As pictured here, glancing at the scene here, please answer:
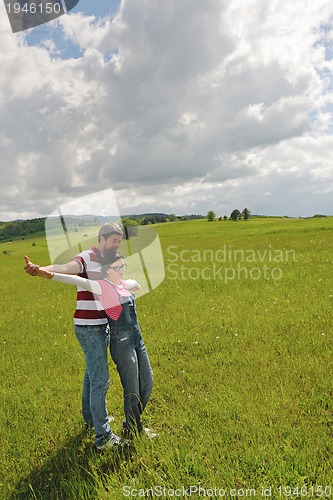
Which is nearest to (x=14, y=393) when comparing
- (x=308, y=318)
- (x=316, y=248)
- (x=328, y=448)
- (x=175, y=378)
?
(x=175, y=378)

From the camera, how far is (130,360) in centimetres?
429

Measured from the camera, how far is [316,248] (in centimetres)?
2069

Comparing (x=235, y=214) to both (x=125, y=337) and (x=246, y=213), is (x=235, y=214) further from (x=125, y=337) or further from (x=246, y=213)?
(x=125, y=337)

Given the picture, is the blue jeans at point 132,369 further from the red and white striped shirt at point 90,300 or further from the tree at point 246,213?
the tree at point 246,213

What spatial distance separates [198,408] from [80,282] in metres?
2.77

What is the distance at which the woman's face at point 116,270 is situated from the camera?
14.2 ft

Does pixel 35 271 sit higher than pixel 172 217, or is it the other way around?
pixel 172 217

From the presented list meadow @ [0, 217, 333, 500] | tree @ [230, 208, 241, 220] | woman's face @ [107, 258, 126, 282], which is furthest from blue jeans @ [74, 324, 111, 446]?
tree @ [230, 208, 241, 220]

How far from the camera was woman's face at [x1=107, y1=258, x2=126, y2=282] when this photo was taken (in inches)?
171

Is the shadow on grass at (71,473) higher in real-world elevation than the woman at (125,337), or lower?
lower

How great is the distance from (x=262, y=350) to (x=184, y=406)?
2411mm

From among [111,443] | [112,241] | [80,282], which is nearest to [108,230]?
[112,241]

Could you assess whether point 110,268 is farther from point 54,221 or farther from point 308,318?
point 308,318

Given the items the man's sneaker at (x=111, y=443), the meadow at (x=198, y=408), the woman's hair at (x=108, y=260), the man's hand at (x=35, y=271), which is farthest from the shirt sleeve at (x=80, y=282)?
the meadow at (x=198, y=408)
